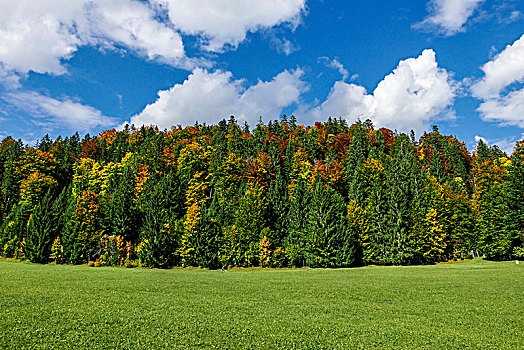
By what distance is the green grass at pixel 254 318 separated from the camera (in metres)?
10.7

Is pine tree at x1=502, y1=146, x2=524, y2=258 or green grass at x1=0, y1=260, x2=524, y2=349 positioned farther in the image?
pine tree at x1=502, y1=146, x2=524, y2=258

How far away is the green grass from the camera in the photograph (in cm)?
1073

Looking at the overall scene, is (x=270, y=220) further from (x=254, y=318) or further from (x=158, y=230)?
(x=254, y=318)

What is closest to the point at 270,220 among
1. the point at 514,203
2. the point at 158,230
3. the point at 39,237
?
the point at 158,230

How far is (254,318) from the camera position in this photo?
14.1 m


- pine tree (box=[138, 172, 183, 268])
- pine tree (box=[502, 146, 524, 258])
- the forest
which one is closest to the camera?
pine tree (box=[502, 146, 524, 258])

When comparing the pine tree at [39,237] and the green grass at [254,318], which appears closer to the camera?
the green grass at [254,318]

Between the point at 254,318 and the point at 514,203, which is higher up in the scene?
the point at 514,203

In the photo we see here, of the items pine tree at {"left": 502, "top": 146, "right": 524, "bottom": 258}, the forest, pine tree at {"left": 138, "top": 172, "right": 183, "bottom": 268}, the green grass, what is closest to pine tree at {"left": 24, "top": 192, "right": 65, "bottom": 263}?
the forest

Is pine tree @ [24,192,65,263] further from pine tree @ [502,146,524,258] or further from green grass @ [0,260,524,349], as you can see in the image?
pine tree @ [502,146,524,258]

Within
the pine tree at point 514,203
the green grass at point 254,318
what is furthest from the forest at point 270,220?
the green grass at point 254,318

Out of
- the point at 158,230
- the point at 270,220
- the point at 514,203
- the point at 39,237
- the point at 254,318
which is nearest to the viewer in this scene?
the point at 254,318

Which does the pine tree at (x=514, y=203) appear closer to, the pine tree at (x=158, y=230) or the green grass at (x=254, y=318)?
the green grass at (x=254, y=318)

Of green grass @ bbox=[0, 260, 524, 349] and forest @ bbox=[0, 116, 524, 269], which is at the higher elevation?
forest @ bbox=[0, 116, 524, 269]
